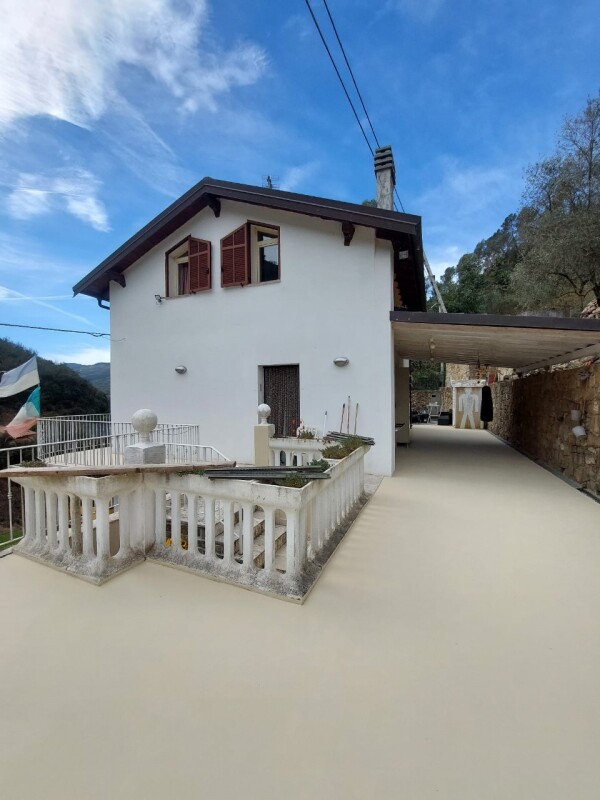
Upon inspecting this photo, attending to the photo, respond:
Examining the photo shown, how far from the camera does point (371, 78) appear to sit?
743 cm

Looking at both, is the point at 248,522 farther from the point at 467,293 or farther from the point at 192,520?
the point at 467,293

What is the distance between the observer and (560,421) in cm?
664

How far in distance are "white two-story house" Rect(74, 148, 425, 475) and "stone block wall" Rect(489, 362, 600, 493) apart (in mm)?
2935

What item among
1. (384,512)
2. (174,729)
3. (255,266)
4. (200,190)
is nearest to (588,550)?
(384,512)

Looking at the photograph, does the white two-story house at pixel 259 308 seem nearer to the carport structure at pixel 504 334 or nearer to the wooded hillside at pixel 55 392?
the carport structure at pixel 504 334

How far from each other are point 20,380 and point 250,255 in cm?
537

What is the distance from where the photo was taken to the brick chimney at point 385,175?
30.4 ft

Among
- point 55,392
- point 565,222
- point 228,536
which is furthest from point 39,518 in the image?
point 55,392

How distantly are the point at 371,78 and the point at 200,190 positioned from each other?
4238mm

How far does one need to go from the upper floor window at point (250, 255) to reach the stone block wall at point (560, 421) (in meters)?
6.00

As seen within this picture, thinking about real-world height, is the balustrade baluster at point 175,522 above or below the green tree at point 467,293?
below

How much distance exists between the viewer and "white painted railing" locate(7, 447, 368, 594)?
272 cm

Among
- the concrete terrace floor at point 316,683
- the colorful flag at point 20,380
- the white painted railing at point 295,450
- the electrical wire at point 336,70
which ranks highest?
the electrical wire at point 336,70

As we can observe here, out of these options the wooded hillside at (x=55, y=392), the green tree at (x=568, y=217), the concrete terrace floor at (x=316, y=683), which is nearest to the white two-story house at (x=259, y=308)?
the concrete terrace floor at (x=316, y=683)
